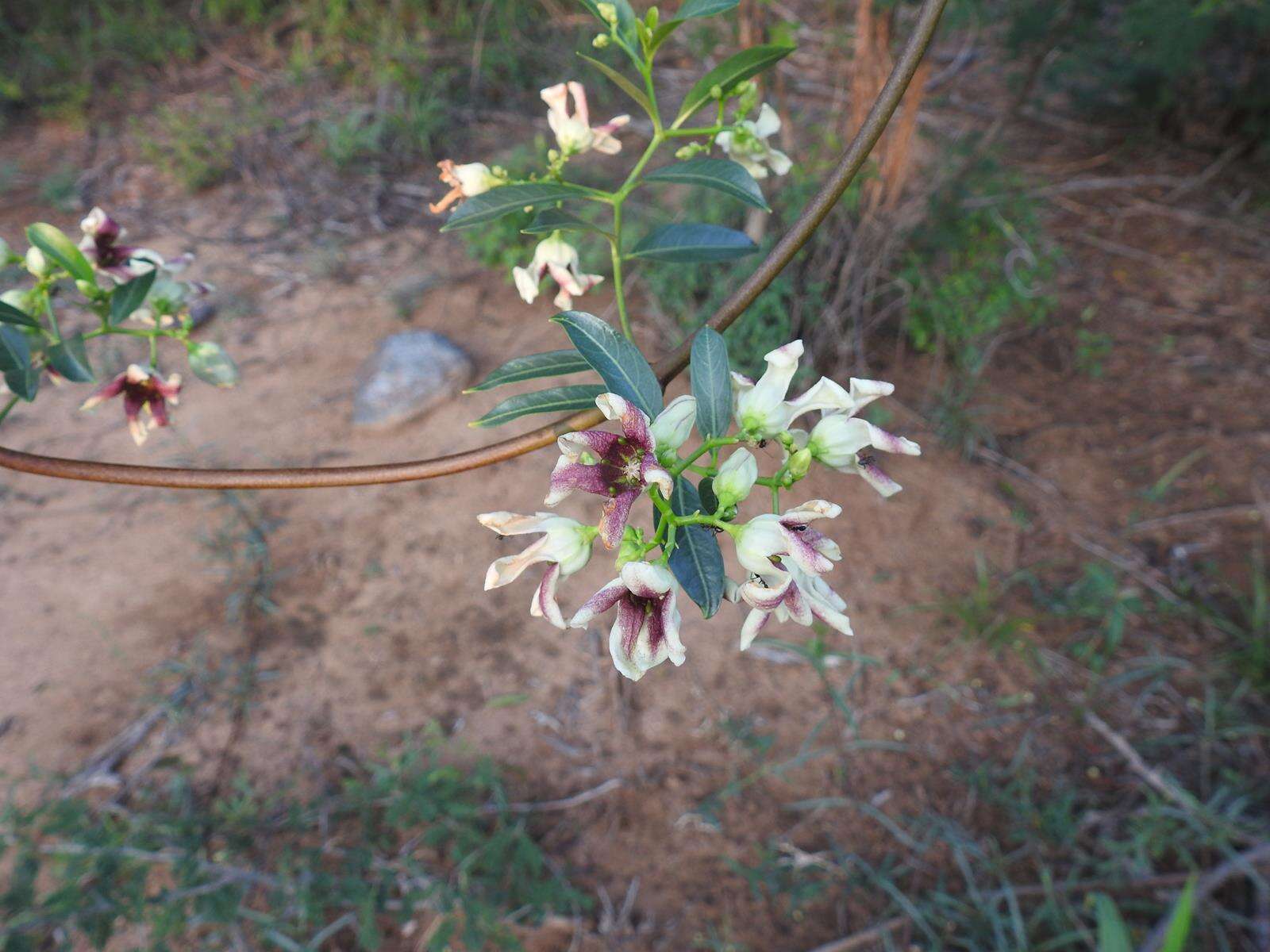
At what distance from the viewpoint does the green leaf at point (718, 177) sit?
66 cm

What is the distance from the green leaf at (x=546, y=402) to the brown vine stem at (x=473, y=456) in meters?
0.08

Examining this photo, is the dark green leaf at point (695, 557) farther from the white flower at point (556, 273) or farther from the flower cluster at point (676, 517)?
the white flower at point (556, 273)

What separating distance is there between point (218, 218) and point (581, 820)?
108 inches

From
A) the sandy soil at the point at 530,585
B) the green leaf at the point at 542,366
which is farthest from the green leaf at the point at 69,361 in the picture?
the sandy soil at the point at 530,585

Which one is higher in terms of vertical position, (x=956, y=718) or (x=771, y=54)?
(x=771, y=54)

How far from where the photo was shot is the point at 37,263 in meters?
0.70

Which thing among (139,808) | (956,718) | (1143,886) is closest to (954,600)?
(956,718)

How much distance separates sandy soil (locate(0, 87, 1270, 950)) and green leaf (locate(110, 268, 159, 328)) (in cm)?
124

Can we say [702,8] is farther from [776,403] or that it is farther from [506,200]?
[776,403]

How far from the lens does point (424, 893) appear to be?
4.62 feet

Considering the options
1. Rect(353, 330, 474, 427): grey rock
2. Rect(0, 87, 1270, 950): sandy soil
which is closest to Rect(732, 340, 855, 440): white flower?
Rect(0, 87, 1270, 950): sandy soil

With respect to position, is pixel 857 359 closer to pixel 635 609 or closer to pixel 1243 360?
pixel 1243 360

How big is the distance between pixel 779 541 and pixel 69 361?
62 cm

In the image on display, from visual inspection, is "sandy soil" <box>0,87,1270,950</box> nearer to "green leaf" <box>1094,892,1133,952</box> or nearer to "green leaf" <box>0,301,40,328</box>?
"green leaf" <box>1094,892,1133,952</box>
